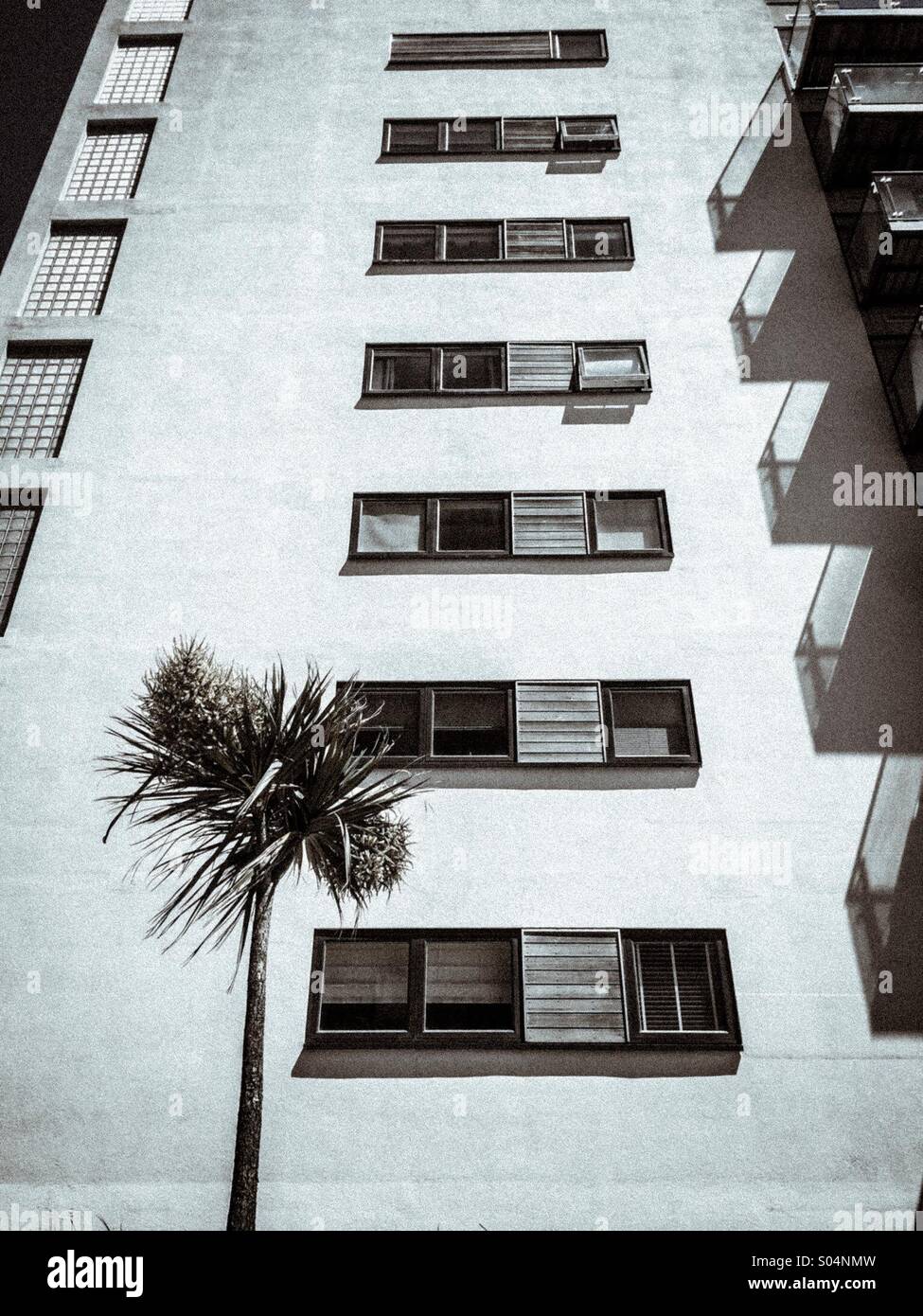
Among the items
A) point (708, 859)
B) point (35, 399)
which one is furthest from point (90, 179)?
point (708, 859)

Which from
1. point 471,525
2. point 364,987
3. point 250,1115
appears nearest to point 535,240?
point 471,525

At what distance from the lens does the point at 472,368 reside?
46.6 ft

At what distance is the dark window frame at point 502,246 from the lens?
1509 cm

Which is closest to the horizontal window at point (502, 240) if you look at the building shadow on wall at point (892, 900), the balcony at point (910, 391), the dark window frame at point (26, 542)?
the balcony at point (910, 391)

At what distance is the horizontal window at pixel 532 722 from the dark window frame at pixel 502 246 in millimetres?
7648

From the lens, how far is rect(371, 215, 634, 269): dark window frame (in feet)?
49.5

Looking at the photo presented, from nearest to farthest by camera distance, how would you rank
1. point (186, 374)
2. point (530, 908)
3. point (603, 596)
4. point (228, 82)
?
1. point (530, 908)
2. point (603, 596)
3. point (186, 374)
4. point (228, 82)

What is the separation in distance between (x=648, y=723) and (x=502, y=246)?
28.7ft

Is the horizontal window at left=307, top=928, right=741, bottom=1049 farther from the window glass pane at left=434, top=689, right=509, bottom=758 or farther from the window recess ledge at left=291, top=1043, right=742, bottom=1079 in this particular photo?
the window glass pane at left=434, top=689, right=509, bottom=758

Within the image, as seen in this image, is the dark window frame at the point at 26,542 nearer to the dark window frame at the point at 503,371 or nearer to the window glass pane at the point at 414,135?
the dark window frame at the point at 503,371

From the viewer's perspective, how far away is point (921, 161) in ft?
52.1

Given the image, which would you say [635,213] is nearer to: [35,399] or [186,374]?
[186,374]

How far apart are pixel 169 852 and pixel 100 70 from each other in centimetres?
1619

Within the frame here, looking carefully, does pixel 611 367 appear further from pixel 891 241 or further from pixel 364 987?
pixel 364 987
